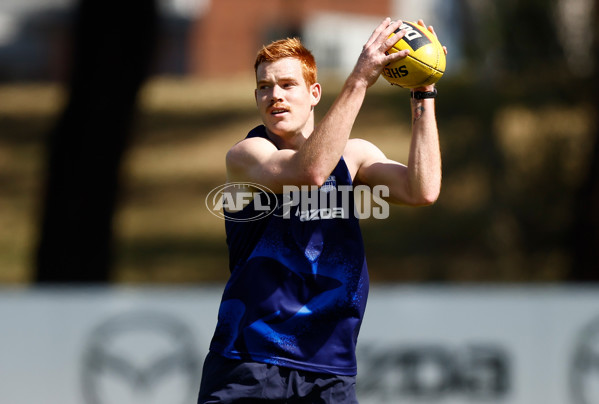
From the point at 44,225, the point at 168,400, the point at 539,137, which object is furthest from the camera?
the point at 539,137

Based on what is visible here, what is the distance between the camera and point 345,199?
3.10 meters

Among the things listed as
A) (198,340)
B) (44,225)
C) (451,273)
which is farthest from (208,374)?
(451,273)

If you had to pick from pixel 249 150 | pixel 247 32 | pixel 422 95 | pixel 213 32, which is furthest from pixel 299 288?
pixel 213 32

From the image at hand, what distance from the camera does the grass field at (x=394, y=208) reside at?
43.3ft

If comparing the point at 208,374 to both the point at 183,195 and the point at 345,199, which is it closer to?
the point at 345,199

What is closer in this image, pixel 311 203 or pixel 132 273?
pixel 311 203

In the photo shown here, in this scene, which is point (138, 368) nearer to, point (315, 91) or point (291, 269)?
point (291, 269)

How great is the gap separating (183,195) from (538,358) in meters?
9.88

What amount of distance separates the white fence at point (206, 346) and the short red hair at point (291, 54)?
14.2 ft

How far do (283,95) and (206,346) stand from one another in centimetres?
438

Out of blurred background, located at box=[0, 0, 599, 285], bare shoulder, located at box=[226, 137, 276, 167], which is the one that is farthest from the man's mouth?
blurred background, located at box=[0, 0, 599, 285]

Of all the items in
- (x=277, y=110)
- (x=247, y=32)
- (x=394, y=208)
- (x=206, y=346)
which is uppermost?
(x=247, y=32)

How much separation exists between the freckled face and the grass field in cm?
853

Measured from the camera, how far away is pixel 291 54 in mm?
2988
